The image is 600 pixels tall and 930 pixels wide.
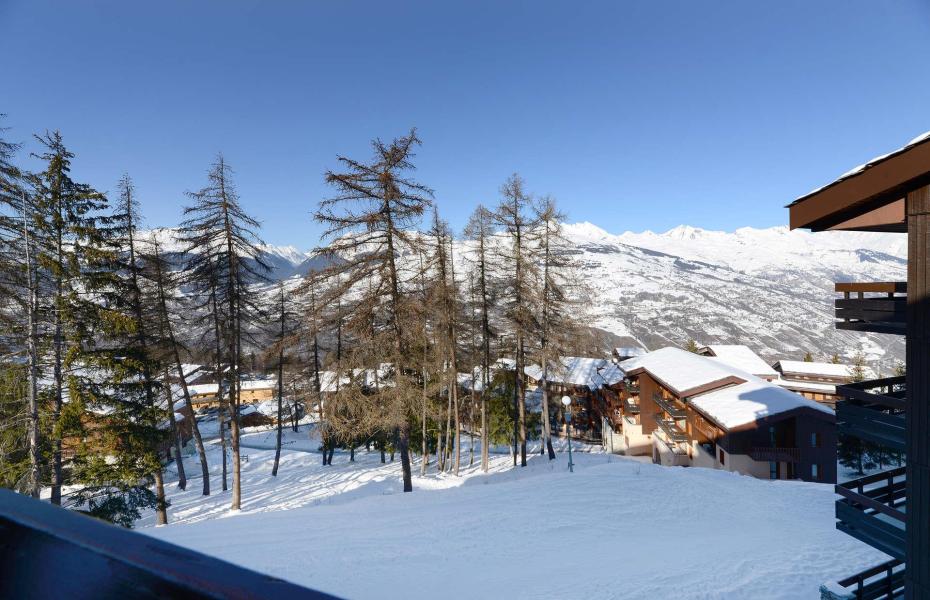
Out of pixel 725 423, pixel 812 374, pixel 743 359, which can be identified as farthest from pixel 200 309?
pixel 812 374

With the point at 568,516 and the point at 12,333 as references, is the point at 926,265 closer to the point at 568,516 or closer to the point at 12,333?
the point at 568,516

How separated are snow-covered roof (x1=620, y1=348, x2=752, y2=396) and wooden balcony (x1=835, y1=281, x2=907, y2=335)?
19942 millimetres

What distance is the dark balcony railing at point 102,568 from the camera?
812 mm

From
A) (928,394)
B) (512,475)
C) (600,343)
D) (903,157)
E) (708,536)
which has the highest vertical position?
(903,157)

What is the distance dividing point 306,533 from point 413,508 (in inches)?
122

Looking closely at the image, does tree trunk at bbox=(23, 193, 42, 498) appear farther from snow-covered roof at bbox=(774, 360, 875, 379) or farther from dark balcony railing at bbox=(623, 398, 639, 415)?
snow-covered roof at bbox=(774, 360, 875, 379)

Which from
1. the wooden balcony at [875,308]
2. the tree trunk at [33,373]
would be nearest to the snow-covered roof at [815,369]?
the wooden balcony at [875,308]

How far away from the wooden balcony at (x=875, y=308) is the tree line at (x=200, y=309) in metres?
10.8

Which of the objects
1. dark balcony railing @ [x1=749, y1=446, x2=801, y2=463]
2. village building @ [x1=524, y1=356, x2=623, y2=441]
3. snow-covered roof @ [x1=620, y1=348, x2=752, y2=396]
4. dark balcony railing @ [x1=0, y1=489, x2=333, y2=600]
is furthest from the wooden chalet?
village building @ [x1=524, y1=356, x2=623, y2=441]

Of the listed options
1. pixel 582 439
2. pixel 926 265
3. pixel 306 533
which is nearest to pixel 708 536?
pixel 926 265

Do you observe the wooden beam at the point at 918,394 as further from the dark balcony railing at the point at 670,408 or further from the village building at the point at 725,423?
the dark balcony railing at the point at 670,408

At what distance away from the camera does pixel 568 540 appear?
9023 millimetres

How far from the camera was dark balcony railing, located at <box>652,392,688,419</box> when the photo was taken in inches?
981

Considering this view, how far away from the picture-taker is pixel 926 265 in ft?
12.7
